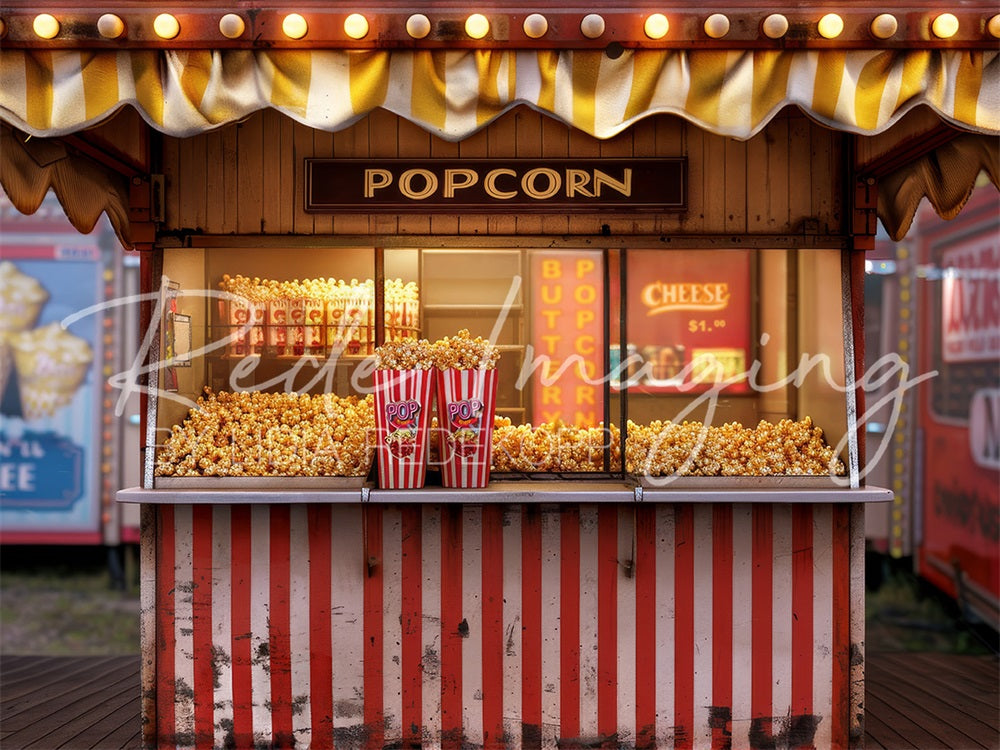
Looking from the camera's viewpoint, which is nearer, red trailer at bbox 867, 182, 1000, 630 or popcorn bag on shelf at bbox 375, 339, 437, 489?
popcorn bag on shelf at bbox 375, 339, 437, 489

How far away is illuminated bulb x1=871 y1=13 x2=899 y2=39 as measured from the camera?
12.0ft

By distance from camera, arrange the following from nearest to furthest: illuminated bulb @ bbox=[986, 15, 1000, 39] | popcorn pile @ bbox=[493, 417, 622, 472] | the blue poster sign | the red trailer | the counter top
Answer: illuminated bulb @ bbox=[986, 15, 1000, 39] → the counter top → popcorn pile @ bbox=[493, 417, 622, 472] → the red trailer → the blue poster sign

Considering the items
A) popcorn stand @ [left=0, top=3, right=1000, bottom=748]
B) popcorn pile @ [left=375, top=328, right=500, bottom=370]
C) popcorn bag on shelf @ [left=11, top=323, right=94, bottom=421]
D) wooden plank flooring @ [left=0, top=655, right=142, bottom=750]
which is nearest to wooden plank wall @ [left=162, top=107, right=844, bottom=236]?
popcorn stand @ [left=0, top=3, right=1000, bottom=748]

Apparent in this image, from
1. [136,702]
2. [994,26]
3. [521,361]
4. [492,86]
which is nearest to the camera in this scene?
[994,26]

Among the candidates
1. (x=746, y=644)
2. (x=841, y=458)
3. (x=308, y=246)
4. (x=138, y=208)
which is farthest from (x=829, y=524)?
(x=138, y=208)

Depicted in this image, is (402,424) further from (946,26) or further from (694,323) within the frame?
(946,26)

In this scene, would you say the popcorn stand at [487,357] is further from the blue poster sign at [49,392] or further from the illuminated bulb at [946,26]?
the blue poster sign at [49,392]

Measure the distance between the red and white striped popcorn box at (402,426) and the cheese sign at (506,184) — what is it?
3.36 ft

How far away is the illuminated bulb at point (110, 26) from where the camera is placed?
12.0ft

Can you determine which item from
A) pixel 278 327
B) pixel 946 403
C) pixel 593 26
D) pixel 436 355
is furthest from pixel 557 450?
pixel 946 403

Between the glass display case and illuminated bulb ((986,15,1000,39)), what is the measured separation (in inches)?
58.1

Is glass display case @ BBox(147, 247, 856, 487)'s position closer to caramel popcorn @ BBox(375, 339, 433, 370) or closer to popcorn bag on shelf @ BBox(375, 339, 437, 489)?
popcorn bag on shelf @ BBox(375, 339, 437, 489)

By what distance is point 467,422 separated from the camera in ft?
15.1

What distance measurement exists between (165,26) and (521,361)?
9.10ft
